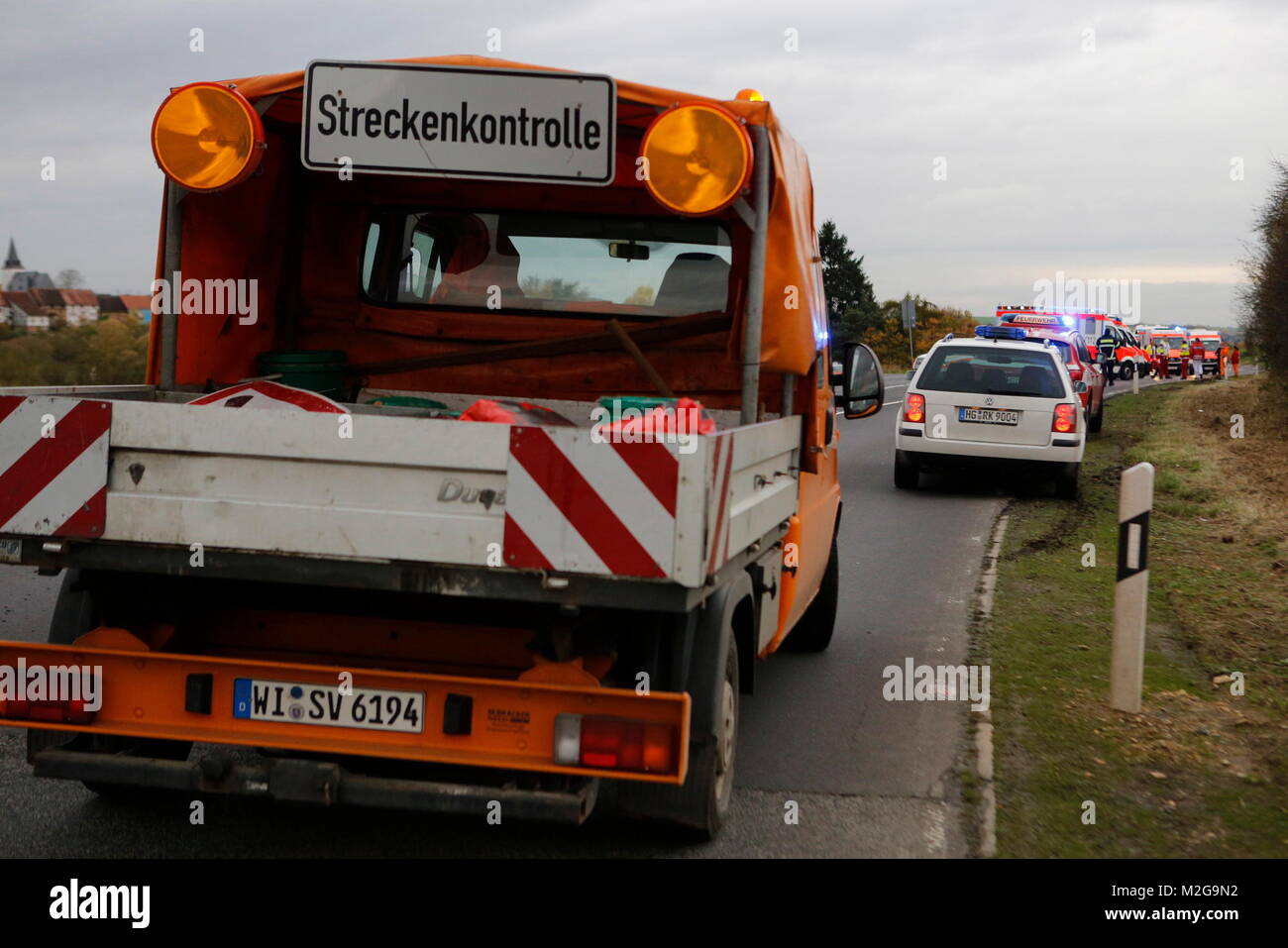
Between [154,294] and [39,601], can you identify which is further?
[39,601]

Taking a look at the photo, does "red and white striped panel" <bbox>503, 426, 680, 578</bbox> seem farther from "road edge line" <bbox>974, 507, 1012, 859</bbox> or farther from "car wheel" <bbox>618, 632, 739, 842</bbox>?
"road edge line" <bbox>974, 507, 1012, 859</bbox>

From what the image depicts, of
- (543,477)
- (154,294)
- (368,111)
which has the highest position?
(368,111)

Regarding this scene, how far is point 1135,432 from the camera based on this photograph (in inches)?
1018

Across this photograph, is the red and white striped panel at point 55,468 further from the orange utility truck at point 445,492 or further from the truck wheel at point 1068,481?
the truck wheel at point 1068,481

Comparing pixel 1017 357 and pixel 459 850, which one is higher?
pixel 1017 357

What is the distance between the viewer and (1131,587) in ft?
21.0

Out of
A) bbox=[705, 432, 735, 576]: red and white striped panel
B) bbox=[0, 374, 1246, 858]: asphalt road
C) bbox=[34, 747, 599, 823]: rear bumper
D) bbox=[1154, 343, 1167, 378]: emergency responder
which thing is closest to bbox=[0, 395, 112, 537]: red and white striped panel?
bbox=[34, 747, 599, 823]: rear bumper

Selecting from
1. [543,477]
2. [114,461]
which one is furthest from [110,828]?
[543,477]

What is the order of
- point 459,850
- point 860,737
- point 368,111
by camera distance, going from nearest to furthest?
1. point 459,850
2. point 368,111
3. point 860,737

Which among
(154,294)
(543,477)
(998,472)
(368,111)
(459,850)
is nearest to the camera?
(543,477)

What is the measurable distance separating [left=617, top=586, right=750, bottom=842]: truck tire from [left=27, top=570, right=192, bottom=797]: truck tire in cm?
153

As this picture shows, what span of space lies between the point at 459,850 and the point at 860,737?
2208 millimetres

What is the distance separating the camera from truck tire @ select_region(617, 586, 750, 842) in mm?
4398
